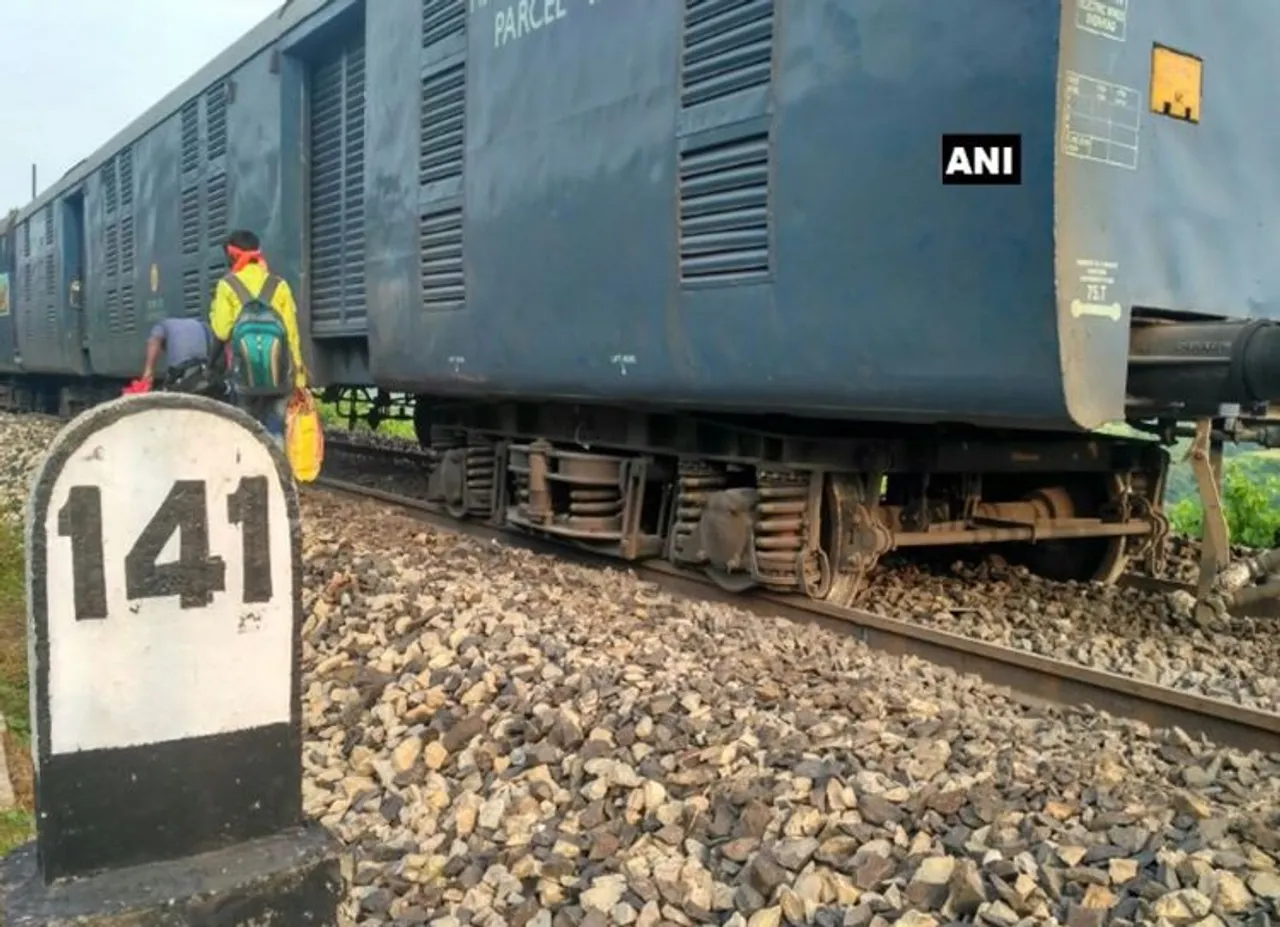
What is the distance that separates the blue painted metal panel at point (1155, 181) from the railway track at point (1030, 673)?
3.03 ft

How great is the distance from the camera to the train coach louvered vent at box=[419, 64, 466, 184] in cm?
677

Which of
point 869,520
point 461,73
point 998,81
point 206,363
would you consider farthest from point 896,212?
point 206,363

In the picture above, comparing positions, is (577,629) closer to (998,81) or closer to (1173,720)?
(1173,720)

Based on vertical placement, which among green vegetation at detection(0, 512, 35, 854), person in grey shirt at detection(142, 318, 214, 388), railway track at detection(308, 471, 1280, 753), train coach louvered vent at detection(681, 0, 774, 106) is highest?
train coach louvered vent at detection(681, 0, 774, 106)

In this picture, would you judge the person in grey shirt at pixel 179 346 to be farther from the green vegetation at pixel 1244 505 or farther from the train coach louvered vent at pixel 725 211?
the green vegetation at pixel 1244 505

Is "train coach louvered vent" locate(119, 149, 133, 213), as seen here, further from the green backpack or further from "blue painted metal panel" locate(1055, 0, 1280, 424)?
"blue painted metal panel" locate(1055, 0, 1280, 424)

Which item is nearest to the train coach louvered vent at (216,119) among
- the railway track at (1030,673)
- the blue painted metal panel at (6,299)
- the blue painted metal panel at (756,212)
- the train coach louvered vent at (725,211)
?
the blue painted metal panel at (756,212)

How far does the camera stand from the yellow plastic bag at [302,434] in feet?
25.0

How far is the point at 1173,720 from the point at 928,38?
2.32 meters

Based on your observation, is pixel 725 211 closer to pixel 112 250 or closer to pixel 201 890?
pixel 201 890

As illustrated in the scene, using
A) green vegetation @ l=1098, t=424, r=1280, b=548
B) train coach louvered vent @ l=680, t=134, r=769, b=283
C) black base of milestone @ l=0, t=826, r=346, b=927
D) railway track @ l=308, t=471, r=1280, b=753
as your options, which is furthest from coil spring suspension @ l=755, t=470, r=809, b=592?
black base of milestone @ l=0, t=826, r=346, b=927

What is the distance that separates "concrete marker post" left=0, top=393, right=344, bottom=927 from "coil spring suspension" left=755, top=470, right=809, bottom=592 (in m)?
3.47

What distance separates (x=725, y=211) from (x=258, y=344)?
3.66 meters

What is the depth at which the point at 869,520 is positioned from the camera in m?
5.33
